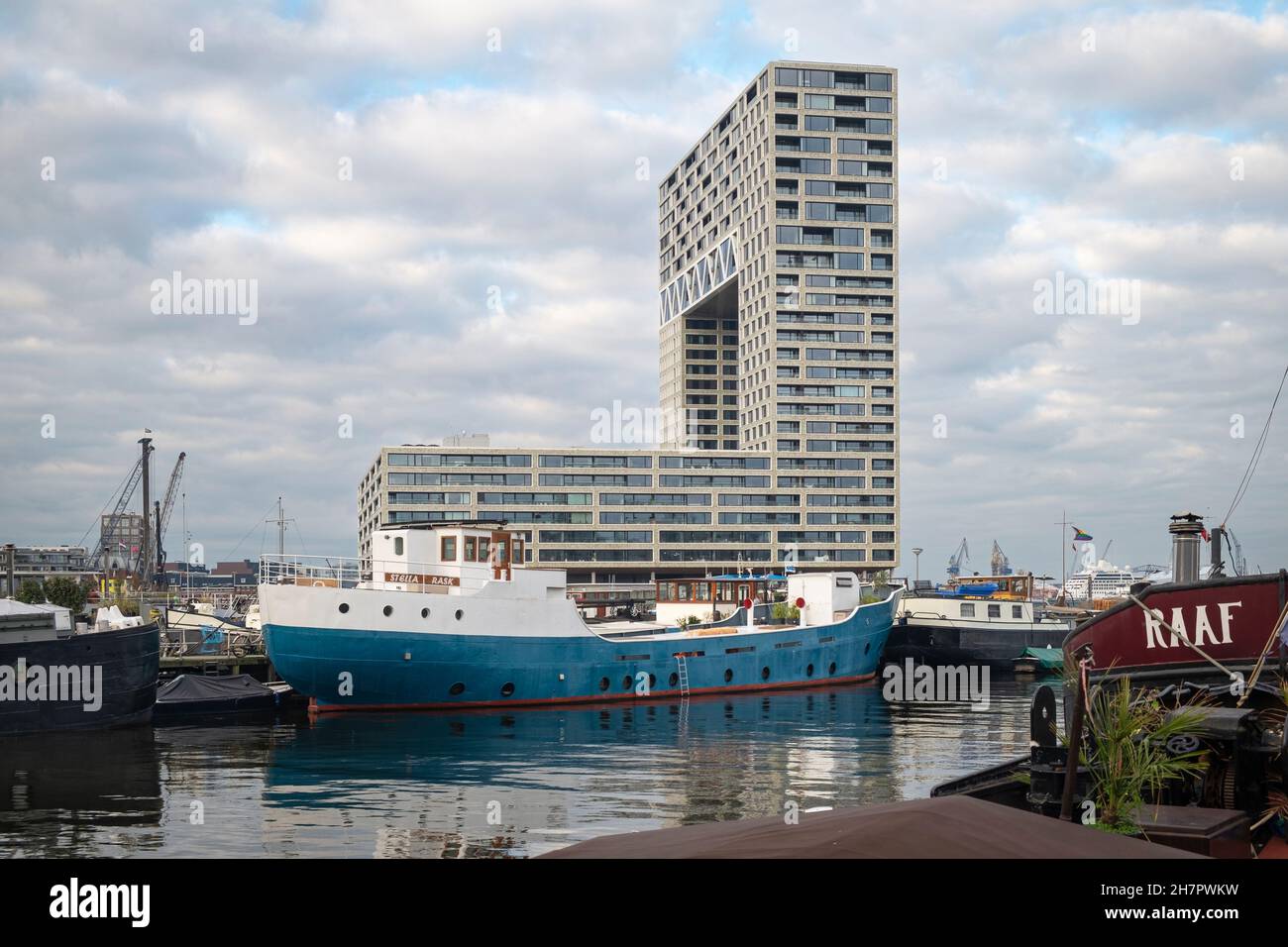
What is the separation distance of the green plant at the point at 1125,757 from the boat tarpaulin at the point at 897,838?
277cm

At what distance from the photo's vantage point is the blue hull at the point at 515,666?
37.3 metres

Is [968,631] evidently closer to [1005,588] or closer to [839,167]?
[1005,588]

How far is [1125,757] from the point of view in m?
10.8

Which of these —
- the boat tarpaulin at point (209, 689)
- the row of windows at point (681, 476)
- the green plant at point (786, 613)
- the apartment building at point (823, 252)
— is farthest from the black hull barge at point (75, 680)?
the apartment building at point (823, 252)

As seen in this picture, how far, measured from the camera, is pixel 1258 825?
35.6ft

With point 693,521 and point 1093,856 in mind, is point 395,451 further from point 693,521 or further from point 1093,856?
point 1093,856

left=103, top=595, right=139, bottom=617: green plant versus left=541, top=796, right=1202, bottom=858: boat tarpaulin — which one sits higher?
left=541, top=796, right=1202, bottom=858: boat tarpaulin

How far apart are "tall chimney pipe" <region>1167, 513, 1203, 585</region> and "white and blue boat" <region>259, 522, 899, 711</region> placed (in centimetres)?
2482

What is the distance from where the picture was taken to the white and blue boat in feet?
122

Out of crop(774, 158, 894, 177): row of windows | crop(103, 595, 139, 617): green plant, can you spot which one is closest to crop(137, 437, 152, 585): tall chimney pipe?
crop(103, 595, 139, 617): green plant
